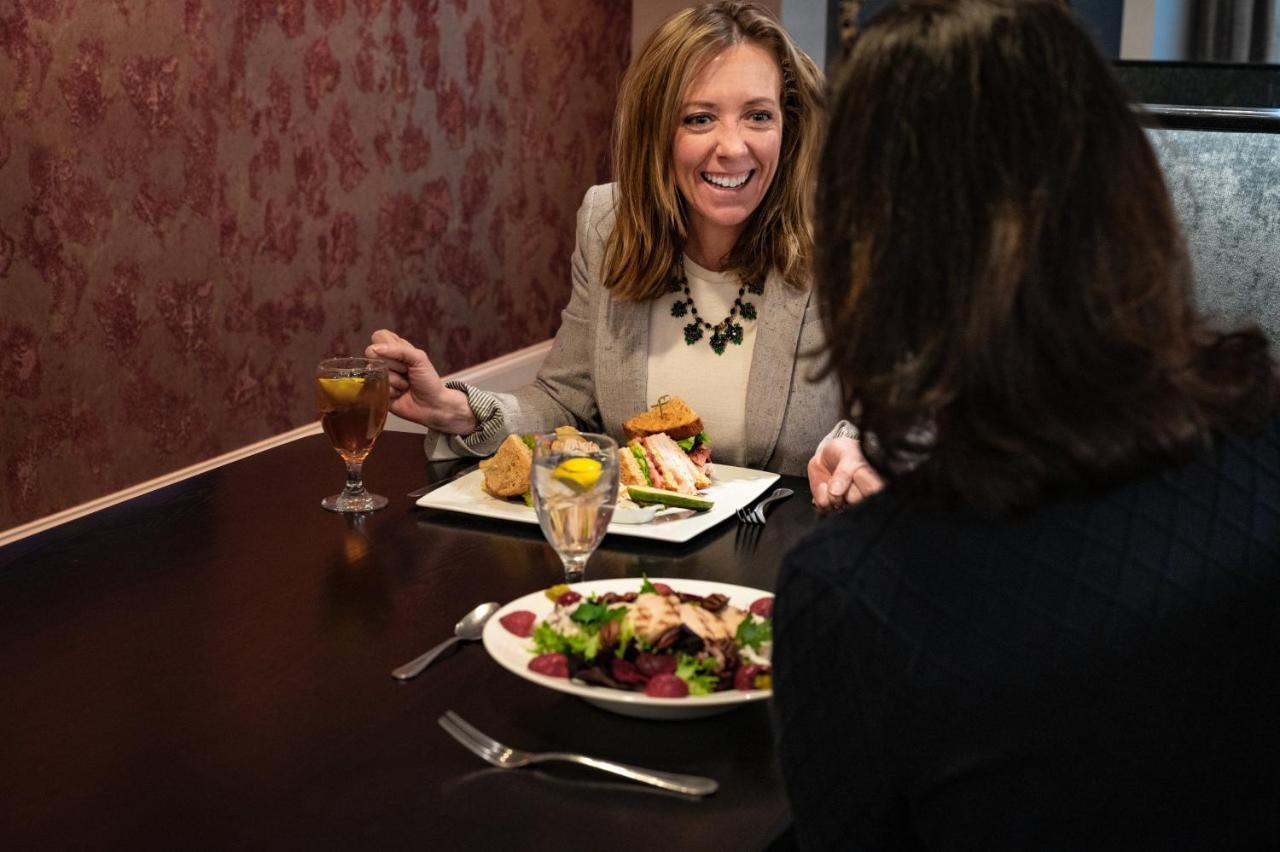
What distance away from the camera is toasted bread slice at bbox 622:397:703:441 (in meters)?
1.92

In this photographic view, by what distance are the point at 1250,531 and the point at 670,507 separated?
0.88m

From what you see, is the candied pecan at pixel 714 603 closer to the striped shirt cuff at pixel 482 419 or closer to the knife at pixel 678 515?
the knife at pixel 678 515

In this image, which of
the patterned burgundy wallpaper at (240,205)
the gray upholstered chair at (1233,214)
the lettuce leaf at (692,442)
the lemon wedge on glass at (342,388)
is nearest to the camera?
the lemon wedge on glass at (342,388)

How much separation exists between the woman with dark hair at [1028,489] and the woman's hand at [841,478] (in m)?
0.76

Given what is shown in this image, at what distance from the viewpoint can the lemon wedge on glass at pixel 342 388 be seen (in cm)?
173

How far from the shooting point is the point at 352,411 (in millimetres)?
1739

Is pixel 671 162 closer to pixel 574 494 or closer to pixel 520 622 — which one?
pixel 574 494

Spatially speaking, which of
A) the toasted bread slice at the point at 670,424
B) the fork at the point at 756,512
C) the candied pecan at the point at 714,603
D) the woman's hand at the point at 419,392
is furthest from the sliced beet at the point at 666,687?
the woman's hand at the point at 419,392

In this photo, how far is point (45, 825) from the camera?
100 centimetres

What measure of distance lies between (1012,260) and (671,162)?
1464 mm

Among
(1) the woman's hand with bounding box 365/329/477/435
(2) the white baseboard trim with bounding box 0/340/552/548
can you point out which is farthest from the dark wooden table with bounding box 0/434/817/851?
(2) the white baseboard trim with bounding box 0/340/552/548

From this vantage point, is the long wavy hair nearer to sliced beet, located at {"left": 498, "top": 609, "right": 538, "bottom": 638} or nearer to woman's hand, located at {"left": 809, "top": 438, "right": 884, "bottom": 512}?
woman's hand, located at {"left": 809, "top": 438, "right": 884, "bottom": 512}

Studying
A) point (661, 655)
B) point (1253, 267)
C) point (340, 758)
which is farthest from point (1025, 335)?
point (1253, 267)

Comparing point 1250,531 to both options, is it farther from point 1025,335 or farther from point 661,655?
point 661,655
